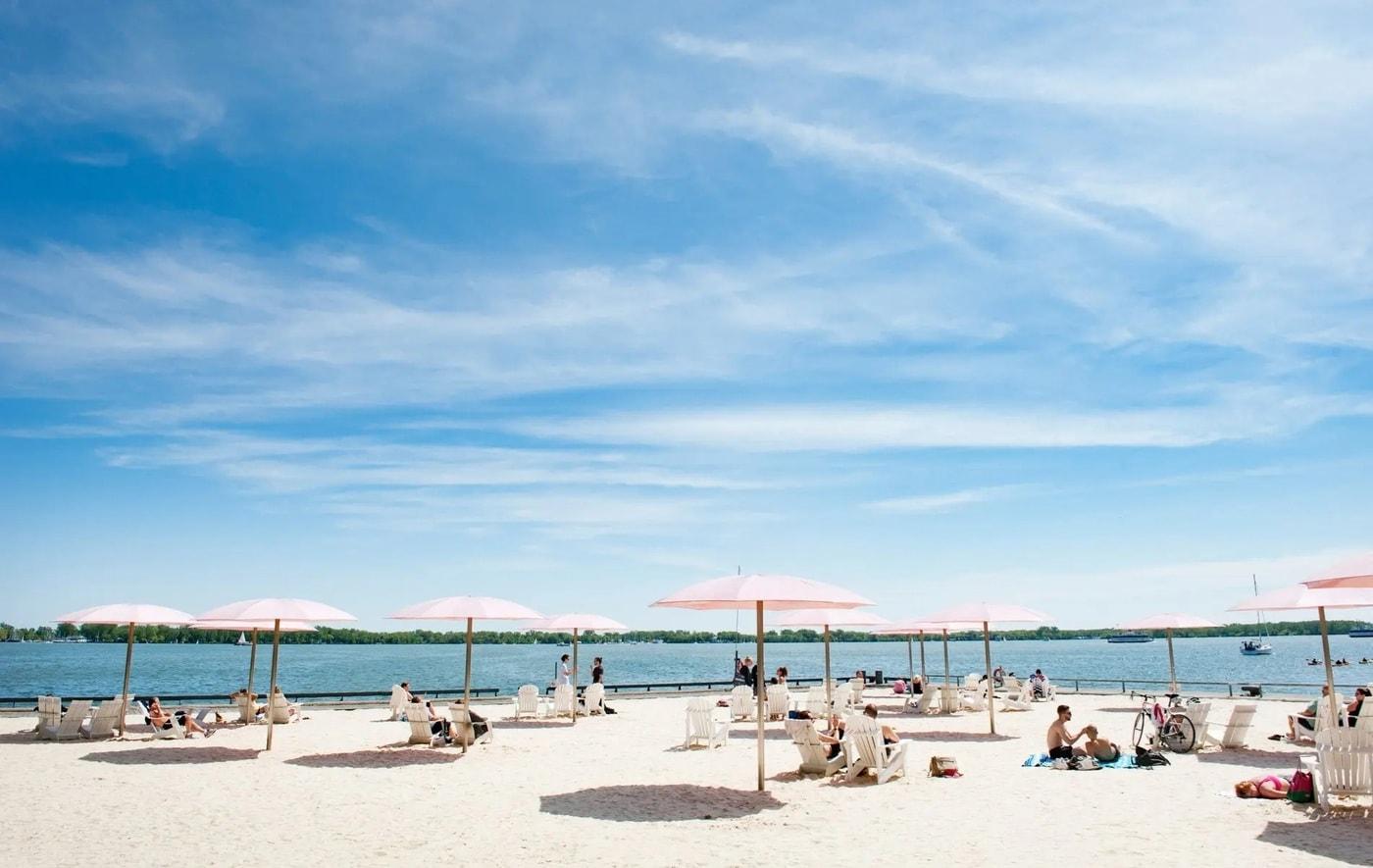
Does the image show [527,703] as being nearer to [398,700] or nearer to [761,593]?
[398,700]

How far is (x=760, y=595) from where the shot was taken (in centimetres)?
1006

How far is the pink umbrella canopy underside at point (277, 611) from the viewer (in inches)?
563

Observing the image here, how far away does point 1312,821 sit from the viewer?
9016 mm

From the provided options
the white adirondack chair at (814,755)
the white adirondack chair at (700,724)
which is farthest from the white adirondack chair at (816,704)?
the white adirondack chair at (814,755)

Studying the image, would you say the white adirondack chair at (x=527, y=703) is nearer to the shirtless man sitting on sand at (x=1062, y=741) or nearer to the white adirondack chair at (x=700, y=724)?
the white adirondack chair at (x=700, y=724)

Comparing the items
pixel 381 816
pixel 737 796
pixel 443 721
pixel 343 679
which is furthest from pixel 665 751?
pixel 343 679

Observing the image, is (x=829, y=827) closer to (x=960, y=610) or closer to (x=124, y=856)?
(x=124, y=856)

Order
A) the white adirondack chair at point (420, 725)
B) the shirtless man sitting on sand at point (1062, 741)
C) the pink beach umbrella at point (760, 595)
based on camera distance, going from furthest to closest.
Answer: the white adirondack chair at point (420, 725), the shirtless man sitting on sand at point (1062, 741), the pink beach umbrella at point (760, 595)

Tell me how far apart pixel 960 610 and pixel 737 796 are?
369 inches

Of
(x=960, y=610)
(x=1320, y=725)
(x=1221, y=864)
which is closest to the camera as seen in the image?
(x=1221, y=864)

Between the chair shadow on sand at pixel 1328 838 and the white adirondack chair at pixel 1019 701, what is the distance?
13633 millimetres

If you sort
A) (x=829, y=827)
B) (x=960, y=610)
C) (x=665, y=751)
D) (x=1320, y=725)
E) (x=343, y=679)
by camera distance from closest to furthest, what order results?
(x=829, y=827) → (x=1320, y=725) → (x=665, y=751) → (x=960, y=610) → (x=343, y=679)

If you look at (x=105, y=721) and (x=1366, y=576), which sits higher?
(x=1366, y=576)

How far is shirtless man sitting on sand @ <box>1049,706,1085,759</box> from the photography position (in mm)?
13008
